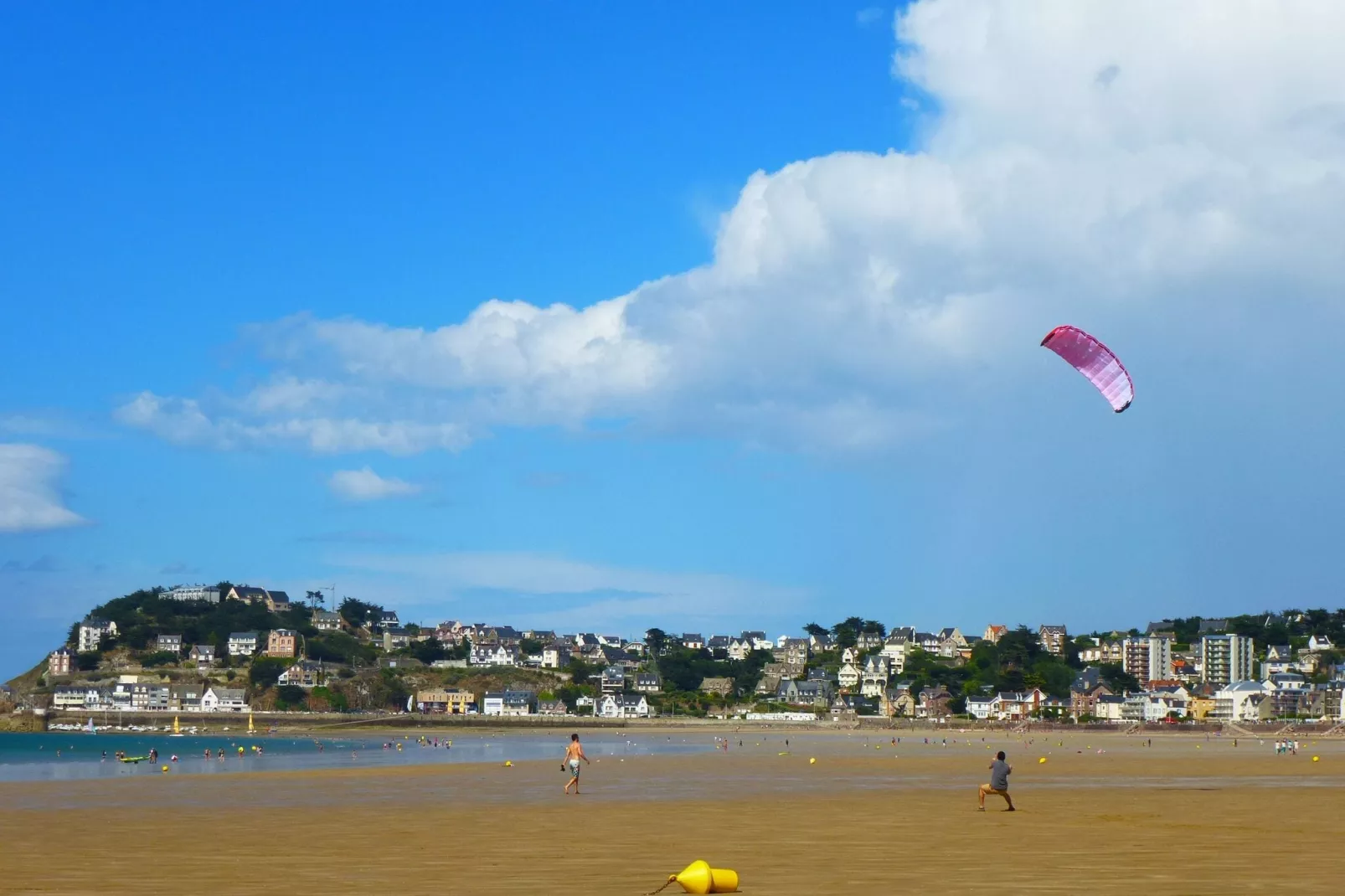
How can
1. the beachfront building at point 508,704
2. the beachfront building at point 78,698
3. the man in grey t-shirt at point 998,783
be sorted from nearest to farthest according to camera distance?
the man in grey t-shirt at point 998,783 < the beachfront building at point 508,704 < the beachfront building at point 78,698

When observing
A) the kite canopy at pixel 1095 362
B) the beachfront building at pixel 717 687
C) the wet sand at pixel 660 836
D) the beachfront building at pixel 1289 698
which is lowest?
the beachfront building at pixel 717 687

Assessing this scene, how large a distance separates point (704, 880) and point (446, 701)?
17227cm

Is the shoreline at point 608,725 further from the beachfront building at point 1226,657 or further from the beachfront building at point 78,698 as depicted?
the beachfront building at point 1226,657

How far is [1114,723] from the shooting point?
134 m

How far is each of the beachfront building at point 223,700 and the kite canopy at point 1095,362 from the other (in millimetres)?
152269

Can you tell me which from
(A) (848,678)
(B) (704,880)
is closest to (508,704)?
(A) (848,678)

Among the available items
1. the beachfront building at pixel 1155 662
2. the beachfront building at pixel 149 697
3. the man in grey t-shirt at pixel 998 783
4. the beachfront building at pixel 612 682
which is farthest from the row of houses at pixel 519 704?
the man in grey t-shirt at pixel 998 783

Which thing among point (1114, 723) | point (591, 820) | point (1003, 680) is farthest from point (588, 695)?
point (591, 820)

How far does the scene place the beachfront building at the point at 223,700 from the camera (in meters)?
169

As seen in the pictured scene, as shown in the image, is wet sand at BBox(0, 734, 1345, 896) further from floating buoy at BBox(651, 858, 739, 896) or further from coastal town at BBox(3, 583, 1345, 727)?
coastal town at BBox(3, 583, 1345, 727)

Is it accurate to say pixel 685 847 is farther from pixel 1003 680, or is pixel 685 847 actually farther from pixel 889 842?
pixel 1003 680

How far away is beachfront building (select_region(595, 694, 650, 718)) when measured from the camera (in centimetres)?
16838

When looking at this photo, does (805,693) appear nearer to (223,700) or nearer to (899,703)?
(899,703)

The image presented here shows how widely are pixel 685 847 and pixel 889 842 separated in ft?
7.72
